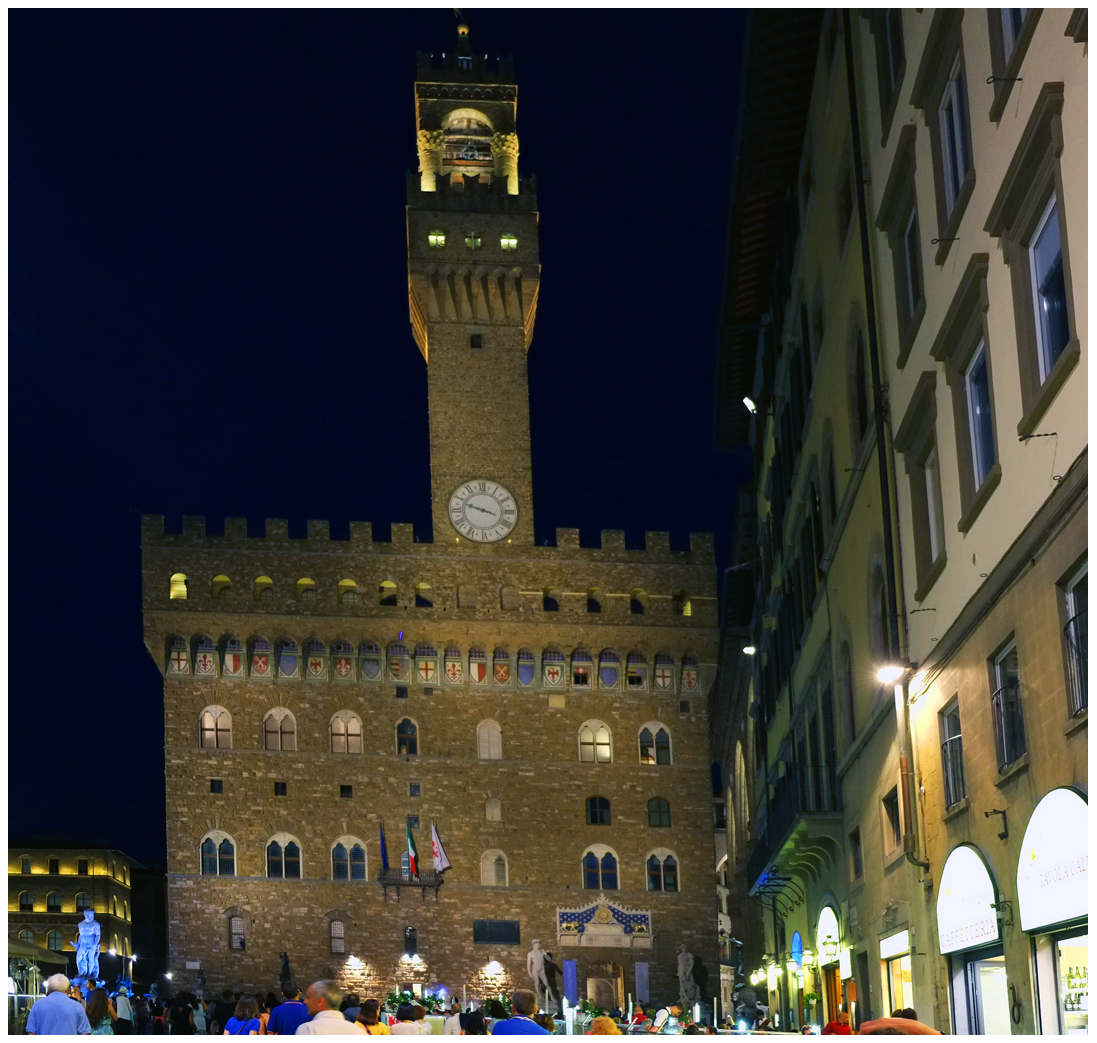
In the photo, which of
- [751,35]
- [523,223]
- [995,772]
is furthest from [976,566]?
[523,223]

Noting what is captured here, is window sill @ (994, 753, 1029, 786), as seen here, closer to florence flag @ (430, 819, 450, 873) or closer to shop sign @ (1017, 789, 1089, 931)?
shop sign @ (1017, 789, 1089, 931)

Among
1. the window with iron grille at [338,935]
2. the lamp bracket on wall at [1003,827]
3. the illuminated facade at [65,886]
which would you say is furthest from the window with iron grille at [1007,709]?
Answer: the illuminated facade at [65,886]

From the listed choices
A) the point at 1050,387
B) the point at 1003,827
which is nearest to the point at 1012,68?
the point at 1050,387

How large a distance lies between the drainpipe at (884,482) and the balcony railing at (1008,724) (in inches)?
136

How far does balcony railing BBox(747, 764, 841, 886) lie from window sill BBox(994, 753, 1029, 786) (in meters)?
9.60

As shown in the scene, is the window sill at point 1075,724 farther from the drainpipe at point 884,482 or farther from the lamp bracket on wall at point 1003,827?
the drainpipe at point 884,482

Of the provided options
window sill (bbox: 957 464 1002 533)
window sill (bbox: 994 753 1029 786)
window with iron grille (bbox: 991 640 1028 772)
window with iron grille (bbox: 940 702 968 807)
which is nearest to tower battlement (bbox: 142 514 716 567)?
window with iron grille (bbox: 940 702 968 807)

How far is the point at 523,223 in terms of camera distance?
51625 millimetres

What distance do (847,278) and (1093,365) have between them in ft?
35.8

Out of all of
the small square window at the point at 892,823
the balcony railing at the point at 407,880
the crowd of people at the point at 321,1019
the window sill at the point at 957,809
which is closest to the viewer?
the crowd of people at the point at 321,1019

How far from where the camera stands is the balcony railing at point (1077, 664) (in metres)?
10.9

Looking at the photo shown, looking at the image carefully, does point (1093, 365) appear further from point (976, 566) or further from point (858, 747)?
point (858, 747)

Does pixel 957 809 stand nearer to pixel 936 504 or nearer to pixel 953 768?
pixel 953 768

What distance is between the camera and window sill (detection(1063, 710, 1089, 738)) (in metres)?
10.7
